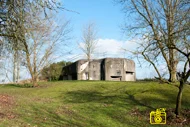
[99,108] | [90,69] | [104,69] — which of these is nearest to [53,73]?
[90,69]

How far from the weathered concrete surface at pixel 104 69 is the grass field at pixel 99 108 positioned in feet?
59.4

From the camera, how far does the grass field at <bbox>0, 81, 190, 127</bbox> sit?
9.59 m

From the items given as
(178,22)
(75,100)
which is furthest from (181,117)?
(75,100)

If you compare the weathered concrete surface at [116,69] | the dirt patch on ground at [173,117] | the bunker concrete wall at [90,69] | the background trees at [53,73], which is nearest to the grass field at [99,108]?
A: the dirt patch on ground at [173,117]

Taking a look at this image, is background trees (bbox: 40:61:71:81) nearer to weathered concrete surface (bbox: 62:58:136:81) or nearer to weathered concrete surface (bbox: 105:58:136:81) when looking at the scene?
weathered concrete surface (bbox: 62:58:136:81)

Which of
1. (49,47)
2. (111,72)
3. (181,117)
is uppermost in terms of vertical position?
(49,47)

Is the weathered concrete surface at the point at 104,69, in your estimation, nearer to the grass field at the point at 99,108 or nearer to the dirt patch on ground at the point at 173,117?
the grass field at the point at 99,108

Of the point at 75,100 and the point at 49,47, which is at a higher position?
the point at 49,47

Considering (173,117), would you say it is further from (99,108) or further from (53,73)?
(53,73)

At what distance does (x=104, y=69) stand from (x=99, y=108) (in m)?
24.9

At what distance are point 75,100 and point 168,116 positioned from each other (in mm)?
6455

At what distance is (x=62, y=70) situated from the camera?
4056 centimetres

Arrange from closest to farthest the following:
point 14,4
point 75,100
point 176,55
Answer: point 14,4, point 75,100, point 176,55

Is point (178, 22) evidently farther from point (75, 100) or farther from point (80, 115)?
point (75, 100)
